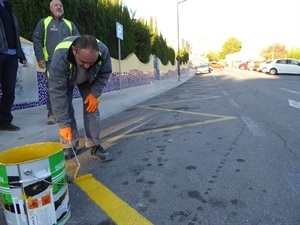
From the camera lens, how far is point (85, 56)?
2.52m

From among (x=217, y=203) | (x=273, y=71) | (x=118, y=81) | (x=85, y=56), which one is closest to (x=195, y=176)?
(x=217, y=203)

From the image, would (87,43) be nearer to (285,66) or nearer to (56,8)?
(56,8)

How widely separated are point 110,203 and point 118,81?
10.6m

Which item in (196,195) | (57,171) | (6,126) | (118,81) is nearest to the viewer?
(57,171)

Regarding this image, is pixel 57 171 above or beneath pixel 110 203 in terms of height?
above

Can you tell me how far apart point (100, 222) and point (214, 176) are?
1277 mm

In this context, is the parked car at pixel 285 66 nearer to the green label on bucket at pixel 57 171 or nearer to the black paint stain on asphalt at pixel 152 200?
the black paint stain on asphalt at pixel 152 200

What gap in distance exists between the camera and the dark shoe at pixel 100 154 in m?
3.38

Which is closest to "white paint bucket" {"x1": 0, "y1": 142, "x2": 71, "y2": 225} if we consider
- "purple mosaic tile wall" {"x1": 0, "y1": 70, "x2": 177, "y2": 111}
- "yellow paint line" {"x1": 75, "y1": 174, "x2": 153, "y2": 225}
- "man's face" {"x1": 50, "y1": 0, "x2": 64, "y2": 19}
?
"yellow paint line" {"x1": 75, "y1": 174, "x2": 153, "y2": 225}

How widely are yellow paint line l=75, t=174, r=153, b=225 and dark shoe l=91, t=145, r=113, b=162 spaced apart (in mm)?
471

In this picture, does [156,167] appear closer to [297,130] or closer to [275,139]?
[275,139]

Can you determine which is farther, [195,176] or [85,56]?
[195,176]

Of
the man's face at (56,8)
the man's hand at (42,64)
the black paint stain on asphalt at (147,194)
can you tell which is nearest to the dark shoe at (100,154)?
the black paint stain on asphalt at (147,194)

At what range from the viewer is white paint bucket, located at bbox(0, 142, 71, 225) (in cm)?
179
